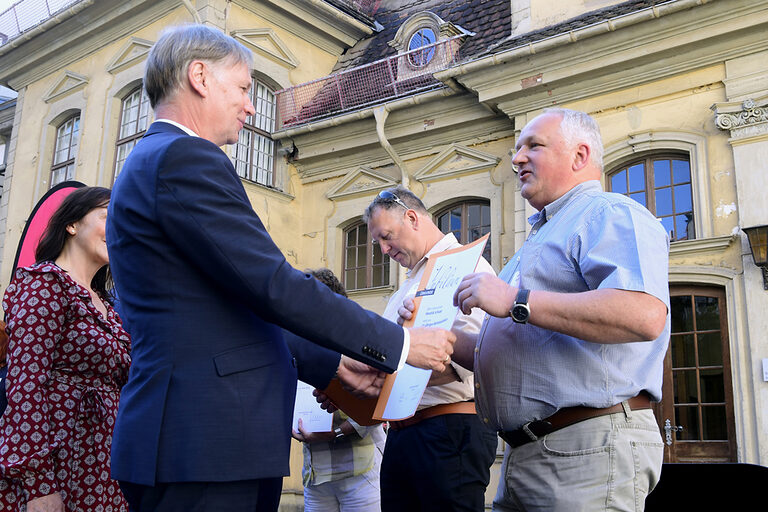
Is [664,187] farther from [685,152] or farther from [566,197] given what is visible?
[566,197]

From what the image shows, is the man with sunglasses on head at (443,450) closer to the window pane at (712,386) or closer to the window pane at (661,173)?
the window pane at (712,386)

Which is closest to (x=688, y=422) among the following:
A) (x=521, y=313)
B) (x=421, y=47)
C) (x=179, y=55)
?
(x=421, y=47)

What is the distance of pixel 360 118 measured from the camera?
11695mm

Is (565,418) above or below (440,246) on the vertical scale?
below

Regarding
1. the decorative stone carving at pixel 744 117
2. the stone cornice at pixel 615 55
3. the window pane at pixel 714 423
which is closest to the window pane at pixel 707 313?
the window pane at pixel 714 423

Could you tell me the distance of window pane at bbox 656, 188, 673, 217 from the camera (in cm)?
886

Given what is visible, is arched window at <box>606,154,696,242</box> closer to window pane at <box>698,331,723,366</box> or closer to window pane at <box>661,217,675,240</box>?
window pane at <box>661,217,675,240</box>

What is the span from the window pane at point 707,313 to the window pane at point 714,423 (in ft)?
2.99

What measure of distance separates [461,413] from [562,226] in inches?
51.5

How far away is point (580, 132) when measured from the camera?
2.82 m

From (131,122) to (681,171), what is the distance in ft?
31.5

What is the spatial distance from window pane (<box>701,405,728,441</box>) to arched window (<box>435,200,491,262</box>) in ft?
11.8

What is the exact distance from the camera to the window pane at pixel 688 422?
8.15 metres

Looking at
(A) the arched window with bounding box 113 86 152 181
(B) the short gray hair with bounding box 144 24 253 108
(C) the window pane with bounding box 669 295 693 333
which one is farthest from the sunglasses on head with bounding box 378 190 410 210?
(A) the arched window with bounding box 113 86 152 181
